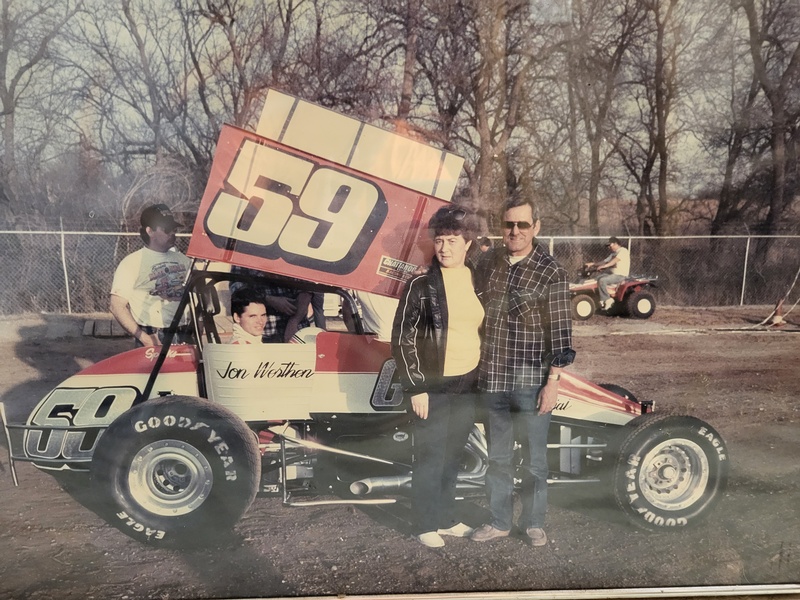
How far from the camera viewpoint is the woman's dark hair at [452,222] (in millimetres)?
2182

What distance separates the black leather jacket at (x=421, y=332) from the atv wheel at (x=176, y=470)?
69cm

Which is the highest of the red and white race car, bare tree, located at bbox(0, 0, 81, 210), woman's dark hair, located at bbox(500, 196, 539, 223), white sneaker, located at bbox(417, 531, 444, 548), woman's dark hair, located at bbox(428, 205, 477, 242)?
bare tree, located at bbox(0, 0, 81, 210)

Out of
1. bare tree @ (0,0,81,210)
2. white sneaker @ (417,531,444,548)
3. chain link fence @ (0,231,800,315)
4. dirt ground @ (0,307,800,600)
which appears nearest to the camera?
bare tree @ (0,0,81,210)

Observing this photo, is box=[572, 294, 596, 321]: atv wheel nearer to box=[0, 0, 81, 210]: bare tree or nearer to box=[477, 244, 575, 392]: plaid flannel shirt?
box=[477, 244, 575, 392]: plaid flannel shirt

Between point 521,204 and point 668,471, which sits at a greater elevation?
Result: point 521,204

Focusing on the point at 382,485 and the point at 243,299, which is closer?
the point at 243,299

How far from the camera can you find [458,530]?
2443mm

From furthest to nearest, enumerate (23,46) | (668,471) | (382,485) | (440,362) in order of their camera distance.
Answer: (668,471)
(382,485)
(440,362)
(23,46)

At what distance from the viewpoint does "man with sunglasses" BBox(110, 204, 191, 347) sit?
218 cm

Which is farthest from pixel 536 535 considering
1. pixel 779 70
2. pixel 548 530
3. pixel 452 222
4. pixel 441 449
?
pixel 779 70

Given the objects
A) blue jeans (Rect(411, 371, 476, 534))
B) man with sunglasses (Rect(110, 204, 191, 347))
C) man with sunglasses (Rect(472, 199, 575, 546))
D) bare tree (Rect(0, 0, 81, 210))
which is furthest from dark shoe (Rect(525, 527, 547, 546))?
bare tree (Rect(0, 0, 81, 210))

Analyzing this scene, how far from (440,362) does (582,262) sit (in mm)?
715

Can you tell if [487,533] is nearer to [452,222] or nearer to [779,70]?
[452,222]

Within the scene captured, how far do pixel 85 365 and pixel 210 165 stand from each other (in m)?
0.95
